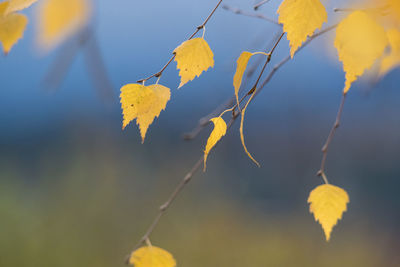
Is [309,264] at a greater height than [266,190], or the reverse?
[266,190]

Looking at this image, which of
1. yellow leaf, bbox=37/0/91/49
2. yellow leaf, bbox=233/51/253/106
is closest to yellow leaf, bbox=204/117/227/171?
yellow leaf, bbox=233/51/253/106

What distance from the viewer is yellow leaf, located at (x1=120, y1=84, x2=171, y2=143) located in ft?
1.18

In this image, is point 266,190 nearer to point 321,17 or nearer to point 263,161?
point 263,161

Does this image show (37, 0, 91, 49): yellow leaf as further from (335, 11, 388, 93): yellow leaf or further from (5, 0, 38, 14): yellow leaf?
(335, 11, 388, 93): yellow leaf

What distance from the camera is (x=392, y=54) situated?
52cm

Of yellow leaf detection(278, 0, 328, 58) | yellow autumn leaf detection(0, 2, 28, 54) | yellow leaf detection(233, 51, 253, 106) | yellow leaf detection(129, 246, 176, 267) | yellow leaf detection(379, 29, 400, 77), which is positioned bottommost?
yellow leaf detection(129, 246, 176, 267)

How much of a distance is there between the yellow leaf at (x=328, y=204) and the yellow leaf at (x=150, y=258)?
0.16 m

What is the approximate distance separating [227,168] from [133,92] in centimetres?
217

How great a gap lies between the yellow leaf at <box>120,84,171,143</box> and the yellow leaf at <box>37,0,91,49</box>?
65 mm

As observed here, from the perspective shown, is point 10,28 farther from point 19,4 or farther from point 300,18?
point 300,18

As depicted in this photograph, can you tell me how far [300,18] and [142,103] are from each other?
0.47ft

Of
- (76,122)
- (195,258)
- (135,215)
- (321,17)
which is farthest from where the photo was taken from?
(76,122)

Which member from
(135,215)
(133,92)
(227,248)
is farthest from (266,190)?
(133,92)

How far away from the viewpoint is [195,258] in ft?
6.79
